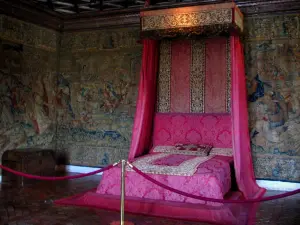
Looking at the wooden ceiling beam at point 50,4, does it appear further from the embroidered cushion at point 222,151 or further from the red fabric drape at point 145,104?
the embroidered cushion at point 222,151

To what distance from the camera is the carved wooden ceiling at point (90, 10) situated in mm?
7480

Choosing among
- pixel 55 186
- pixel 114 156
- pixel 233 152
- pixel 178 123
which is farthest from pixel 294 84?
pixel 55 186

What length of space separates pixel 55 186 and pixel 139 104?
2202 millimetres

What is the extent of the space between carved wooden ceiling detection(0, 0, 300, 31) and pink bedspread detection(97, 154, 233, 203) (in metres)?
3.10

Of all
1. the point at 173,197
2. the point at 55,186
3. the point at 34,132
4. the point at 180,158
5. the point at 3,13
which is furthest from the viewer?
the point at 34,132

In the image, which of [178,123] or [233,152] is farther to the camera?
[178,123]

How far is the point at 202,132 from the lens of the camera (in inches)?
307

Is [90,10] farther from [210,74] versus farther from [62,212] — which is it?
[62,212]

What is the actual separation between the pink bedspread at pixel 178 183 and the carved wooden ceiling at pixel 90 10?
3101mm

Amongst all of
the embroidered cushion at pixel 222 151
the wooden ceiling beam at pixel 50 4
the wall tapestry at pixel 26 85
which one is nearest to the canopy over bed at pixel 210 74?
the embroidered cushion at pixel 222 151

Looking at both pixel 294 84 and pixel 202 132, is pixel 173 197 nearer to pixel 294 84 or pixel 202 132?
pixel 202 132

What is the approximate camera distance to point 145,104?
7461mm

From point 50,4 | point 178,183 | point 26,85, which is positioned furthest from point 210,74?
point 26,85

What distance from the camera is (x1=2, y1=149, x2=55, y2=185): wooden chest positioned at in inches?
291
